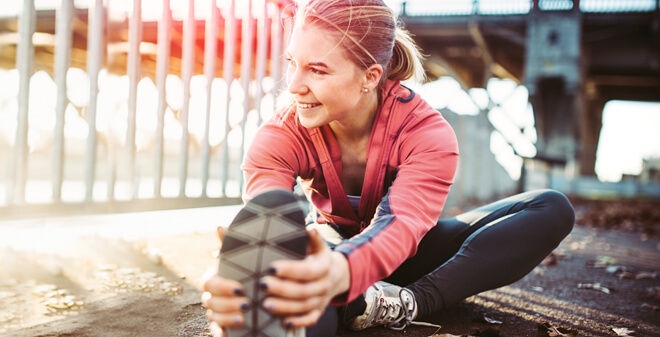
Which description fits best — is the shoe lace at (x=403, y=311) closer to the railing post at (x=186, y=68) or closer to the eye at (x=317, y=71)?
the eye at (x=317, y=71)

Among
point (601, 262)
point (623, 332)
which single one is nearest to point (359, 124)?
point (623, 332)

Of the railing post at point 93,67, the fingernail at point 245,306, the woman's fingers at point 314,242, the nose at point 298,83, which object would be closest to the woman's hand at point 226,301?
the fingernail at point 245,306

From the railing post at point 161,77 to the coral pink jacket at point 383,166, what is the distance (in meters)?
1.30

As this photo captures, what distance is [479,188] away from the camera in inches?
285

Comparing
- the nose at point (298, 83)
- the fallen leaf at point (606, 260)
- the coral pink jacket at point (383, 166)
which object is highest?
the nose at point (298, 83)

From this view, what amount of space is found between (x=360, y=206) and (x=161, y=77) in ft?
5.04

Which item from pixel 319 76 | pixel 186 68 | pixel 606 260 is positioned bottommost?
pixel 606 260

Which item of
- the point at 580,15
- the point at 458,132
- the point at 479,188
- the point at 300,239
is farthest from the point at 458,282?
the point at 580,15

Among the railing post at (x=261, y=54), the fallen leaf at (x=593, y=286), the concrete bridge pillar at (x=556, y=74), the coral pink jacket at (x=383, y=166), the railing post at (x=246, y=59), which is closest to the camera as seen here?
the coral pink jacket at (x=383, y=166)

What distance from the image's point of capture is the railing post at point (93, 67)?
2127mm

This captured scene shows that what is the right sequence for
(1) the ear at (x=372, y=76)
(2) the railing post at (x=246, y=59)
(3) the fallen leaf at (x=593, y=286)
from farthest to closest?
(2) the railing post at (x=246, y=59)
(3) the fallen leaf at (x=593, y=286)
(1) the ear at (x=372, y=76)

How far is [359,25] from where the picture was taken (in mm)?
1350

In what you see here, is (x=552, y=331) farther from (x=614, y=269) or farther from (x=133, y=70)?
(x=133, y=70)

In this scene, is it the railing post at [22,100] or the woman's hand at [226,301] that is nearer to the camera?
Answer: the woman's hand at [226,301]
